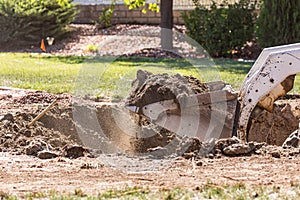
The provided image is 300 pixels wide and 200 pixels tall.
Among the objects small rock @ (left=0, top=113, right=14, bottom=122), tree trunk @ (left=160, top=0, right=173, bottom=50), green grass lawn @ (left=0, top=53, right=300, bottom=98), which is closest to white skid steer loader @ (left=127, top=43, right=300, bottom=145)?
small rock @ (left=0, top=113, right=14, bottom=122)

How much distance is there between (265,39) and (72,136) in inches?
386

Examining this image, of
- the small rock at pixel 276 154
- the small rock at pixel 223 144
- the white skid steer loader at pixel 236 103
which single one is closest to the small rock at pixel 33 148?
the white skid steer loader at pixel 236 103

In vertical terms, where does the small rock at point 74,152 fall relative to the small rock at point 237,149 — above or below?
below

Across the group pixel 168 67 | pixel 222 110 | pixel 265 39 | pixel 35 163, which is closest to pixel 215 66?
pixel 168 67

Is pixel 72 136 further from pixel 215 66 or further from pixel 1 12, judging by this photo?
pixel 1 12

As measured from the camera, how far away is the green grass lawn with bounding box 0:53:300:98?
10.3 metres

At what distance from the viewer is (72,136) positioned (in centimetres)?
671

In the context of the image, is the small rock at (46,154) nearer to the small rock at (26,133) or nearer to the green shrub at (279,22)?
the small rock at (26,133)

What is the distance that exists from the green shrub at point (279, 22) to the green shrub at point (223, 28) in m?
0.86

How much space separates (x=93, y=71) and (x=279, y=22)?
15.5ft

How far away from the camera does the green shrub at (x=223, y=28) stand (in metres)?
16.5

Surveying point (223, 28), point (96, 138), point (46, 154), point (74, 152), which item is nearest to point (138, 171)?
point (74, 152)

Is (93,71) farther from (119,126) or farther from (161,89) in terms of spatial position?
(161,89)

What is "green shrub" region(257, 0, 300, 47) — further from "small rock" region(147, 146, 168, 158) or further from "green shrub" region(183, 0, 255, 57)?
"small rock" region(147, 146, 168, 158)
